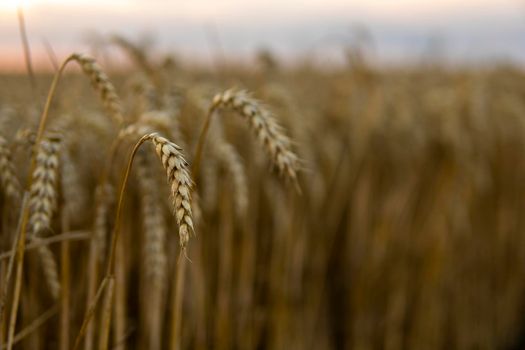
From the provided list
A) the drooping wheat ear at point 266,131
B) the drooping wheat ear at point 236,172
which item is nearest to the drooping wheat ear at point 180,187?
the drooping wheat ear at point 266,131

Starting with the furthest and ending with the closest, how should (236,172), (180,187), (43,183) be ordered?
(236,172)
(43,183)
(180,187)

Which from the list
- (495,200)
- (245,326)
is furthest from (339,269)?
(495,200)

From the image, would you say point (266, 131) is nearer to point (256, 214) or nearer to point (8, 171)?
point (8, 171)

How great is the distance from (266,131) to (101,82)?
0.35 meters

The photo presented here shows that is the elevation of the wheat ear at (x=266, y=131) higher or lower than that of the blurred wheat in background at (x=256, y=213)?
higher

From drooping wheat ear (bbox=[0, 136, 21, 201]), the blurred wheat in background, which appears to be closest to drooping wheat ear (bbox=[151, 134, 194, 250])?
the blurred wheat in background

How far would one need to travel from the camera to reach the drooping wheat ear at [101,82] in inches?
48.9

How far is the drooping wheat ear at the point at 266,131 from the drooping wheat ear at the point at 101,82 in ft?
0.72

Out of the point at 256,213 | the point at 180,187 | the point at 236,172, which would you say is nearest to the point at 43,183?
the point at 180,187

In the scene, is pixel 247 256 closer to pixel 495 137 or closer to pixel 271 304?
pixel 271 304

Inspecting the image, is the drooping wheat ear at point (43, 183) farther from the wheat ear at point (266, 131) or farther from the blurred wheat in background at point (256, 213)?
the wheat ear at point (266, 131)

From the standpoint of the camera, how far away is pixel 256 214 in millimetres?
2586

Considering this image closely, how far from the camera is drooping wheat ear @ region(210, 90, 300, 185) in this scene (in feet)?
3.89

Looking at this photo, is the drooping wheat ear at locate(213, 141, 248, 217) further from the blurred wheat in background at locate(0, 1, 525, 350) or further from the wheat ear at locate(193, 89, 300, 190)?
the wheat ear at locate(193, 89, 300, 190)
